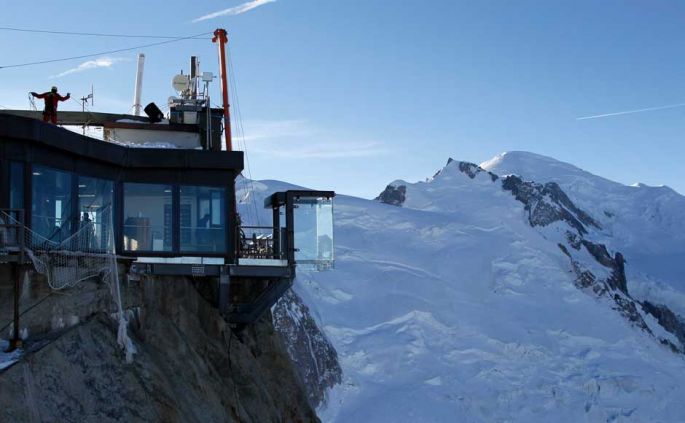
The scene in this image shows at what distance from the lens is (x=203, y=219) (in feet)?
77.6

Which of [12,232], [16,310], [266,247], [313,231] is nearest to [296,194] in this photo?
[313,231]

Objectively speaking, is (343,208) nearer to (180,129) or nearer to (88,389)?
(180,129)

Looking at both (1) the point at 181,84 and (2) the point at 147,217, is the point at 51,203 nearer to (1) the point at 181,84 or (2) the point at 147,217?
(2) the point at 147,217

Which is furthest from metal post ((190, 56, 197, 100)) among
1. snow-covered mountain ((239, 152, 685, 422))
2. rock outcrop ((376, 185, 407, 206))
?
rock outcrop ((376, 185, 407, 206))

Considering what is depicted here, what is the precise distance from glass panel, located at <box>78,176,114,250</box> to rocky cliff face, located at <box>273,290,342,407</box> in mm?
80807

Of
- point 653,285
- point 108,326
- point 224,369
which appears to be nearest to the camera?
point 108,326

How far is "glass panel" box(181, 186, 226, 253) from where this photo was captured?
77.0ft

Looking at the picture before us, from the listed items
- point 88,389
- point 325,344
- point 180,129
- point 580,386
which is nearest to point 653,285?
point 580,386

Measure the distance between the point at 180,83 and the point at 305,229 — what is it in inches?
306

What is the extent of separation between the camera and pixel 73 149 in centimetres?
2050

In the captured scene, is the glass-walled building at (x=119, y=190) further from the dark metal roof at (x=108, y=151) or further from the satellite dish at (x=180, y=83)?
the satellite dish at (x=180, y=83)

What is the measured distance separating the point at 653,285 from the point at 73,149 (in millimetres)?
151395

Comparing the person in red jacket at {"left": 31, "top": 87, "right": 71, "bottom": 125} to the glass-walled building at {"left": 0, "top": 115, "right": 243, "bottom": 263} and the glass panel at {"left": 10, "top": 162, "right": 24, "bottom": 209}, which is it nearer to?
the glass-walled building at {"left": 0, "top": 115, "right": 243, "bottom": 263}

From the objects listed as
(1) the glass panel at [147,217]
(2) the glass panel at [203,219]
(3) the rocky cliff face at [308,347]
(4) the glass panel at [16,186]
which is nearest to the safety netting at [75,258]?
(4) the glass panel at [16,186]
